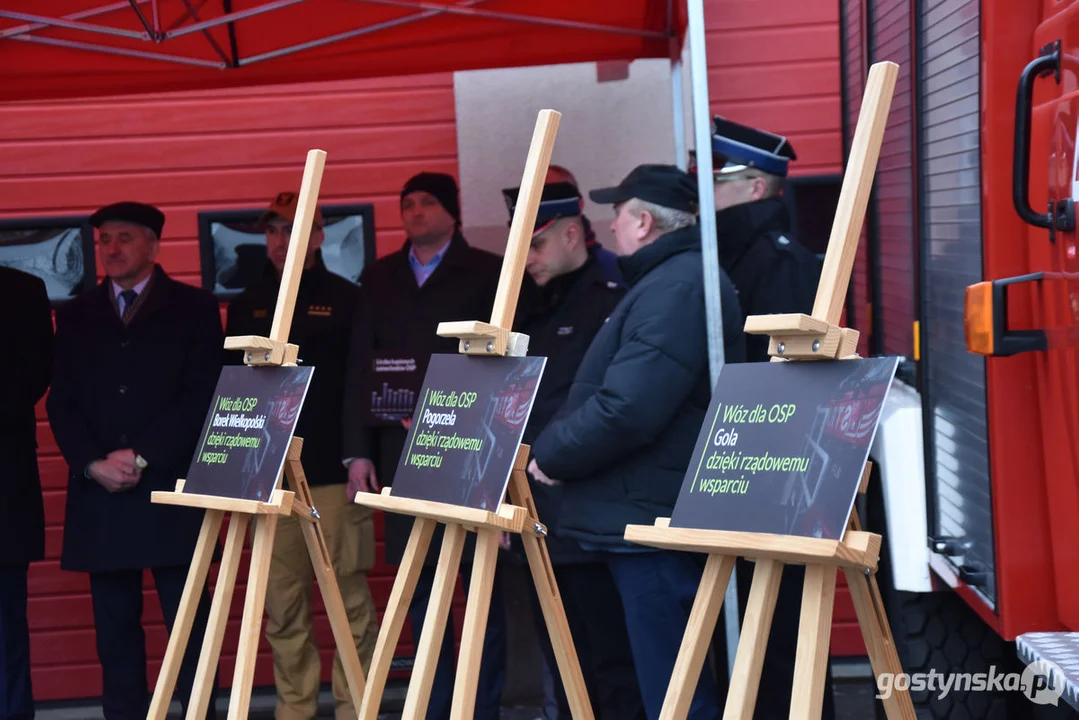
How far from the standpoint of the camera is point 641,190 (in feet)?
11.6

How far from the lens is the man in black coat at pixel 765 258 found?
3.78 m

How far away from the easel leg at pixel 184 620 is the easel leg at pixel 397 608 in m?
0.57

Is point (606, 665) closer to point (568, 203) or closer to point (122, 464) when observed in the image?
point (568, 203)

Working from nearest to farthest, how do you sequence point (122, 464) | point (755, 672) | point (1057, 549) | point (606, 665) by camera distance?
point (755, 672)
point (1057, 549)
point (606, 665)
point (122, 464)

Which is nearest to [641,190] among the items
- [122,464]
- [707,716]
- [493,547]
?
[493,547]

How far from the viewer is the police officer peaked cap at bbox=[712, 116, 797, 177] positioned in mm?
3955

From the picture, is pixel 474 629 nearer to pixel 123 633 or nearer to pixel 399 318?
pixel 399 318

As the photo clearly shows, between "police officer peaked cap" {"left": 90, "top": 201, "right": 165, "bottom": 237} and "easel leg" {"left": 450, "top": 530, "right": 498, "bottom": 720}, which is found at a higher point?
"police officer peaked cap" {"left": 90, "top": 201, "right": 165, "bottom": 237}

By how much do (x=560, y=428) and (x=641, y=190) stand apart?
66 centimetres

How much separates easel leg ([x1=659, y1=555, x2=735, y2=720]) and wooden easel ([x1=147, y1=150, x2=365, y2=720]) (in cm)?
128

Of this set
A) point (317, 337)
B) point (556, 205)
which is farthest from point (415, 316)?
point (556, 205)

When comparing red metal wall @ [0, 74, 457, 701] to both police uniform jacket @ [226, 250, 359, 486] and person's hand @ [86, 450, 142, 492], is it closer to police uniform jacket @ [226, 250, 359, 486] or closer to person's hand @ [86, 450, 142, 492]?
police uniform jacket @ [226, 250, 359, 486]

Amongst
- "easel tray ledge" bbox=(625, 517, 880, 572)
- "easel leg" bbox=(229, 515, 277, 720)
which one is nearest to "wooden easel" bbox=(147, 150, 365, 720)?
"easel leg" bbox=(229, 515, 277, 720)

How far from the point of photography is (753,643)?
2344 millimetres
